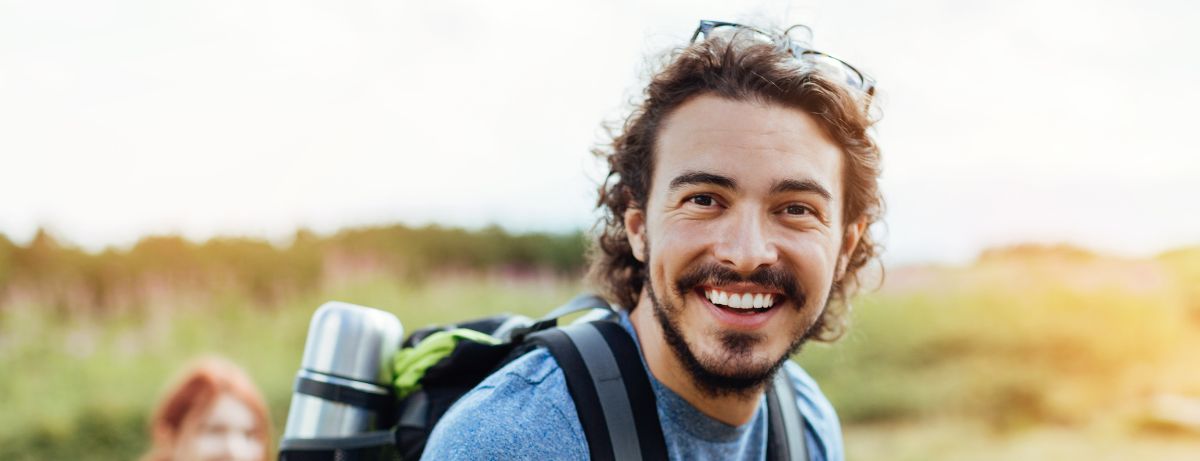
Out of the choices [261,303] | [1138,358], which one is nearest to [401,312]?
[261,303]

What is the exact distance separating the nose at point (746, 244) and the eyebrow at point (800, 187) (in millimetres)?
67

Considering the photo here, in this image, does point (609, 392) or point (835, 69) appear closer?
point (609, 392)

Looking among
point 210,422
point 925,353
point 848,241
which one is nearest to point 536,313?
point 925,353

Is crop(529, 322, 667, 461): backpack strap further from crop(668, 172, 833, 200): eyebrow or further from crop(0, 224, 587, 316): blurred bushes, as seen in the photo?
crop(0, 224, 587, 316): blurred bushes

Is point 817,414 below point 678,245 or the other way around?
below

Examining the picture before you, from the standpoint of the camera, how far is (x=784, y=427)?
2.22m

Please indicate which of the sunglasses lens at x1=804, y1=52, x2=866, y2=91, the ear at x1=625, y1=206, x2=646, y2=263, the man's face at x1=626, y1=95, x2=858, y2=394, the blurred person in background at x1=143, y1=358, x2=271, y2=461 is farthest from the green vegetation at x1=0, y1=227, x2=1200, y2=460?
the man's face at x1=626, y1=95, x2=858, y2=394

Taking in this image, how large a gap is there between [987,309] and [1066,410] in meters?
0.99

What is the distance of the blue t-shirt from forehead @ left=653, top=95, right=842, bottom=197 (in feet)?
1.49

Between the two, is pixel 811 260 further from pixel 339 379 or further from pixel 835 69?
pixel 339 379

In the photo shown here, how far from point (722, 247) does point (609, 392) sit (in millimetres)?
348

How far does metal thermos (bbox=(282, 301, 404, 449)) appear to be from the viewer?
207 cm

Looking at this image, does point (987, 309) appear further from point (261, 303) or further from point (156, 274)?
point (156, 274)

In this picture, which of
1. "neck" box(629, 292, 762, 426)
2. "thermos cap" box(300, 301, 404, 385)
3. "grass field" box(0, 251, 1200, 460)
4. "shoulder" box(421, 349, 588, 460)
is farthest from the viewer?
"grass field" box(0, 251, 1200, 460)
